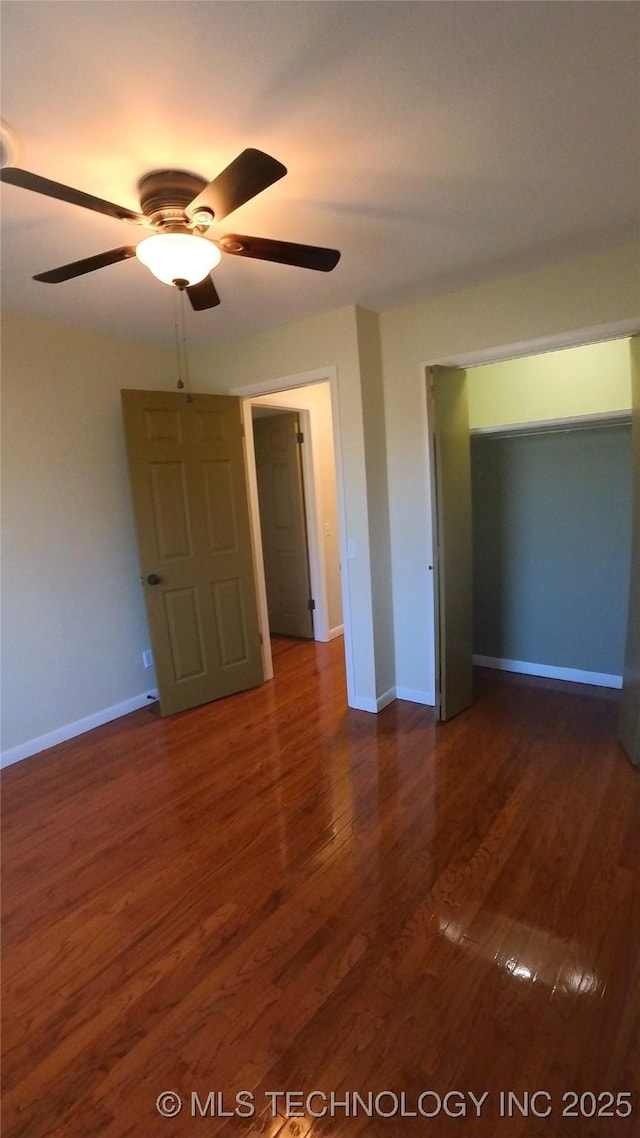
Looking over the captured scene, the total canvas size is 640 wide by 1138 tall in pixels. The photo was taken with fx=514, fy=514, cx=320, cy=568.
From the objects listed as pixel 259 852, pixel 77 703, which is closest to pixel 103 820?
pixel 259 852

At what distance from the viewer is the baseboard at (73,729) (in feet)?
9.58

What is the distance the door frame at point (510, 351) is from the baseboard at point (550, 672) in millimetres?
900

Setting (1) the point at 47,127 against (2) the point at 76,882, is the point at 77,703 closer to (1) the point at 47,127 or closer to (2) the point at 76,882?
(2) the point at 76,882

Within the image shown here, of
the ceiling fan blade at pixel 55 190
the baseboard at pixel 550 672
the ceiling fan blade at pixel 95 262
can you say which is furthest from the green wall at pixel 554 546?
the ceiling fan blade at pixel 55 190

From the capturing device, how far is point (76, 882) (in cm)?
200

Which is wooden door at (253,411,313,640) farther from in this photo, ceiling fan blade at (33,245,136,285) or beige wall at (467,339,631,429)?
ceiling fan blade at (33,245,136,285)

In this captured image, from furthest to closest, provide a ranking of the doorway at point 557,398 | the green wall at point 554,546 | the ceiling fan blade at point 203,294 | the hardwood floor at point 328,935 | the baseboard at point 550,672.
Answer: the baseboard at point 550,672 < the green wall at point 554,546 < the doorway at point 557,398 < the ceiling fan blade at point 203,294 < the hardwood floor at point 328,935

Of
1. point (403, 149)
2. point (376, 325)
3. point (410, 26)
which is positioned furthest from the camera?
point (376, 325)

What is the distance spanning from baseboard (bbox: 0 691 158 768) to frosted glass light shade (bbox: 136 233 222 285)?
265 centimetres

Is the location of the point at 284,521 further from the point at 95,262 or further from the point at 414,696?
the point at 95,262

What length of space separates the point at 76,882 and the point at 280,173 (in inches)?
97.2

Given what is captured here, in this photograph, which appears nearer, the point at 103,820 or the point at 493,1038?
the point at 493,1038

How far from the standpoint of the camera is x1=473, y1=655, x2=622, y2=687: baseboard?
3.41 metres

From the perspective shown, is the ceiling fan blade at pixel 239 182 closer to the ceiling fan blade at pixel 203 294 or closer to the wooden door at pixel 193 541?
the ceiling fan blade at pixel 203 294
